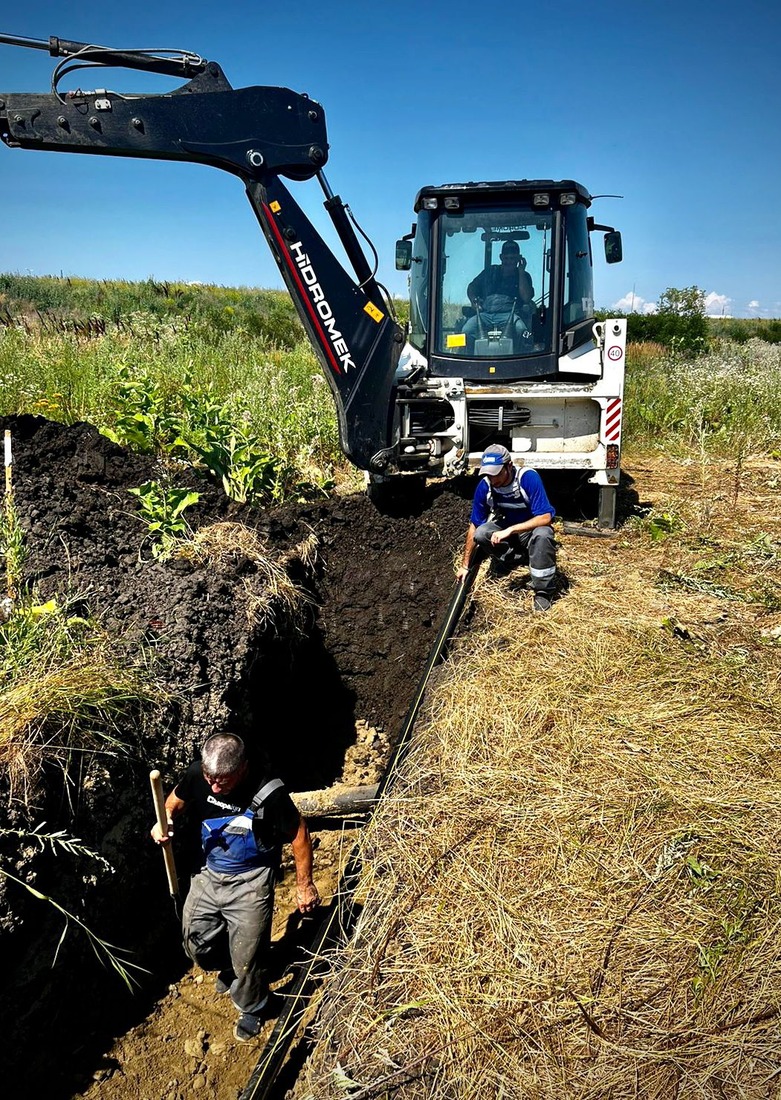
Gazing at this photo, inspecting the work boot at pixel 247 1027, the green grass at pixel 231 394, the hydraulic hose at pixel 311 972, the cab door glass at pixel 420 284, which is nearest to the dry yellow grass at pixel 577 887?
the hydraulic hose at pixel 311 972

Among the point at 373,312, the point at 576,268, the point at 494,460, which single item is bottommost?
the point at 494,460

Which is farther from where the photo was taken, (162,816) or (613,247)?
(613,247)

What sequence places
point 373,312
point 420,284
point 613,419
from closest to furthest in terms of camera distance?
point 373,312 < point 613,419 < point 420,284

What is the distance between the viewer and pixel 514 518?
617 centimetres

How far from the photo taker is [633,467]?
450 inches

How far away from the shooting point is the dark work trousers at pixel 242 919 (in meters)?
3.48

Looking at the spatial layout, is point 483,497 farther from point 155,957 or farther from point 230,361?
point 230,361

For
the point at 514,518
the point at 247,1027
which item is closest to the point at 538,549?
the point at 514,518

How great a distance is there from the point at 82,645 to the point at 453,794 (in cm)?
204

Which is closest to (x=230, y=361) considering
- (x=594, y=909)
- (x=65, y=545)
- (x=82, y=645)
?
(x=65, y=545)

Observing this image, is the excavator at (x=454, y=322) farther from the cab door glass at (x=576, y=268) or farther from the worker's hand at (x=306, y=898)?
the worker's hand at (x=306, y=898)

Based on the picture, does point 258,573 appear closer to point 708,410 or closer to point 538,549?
point 538,549

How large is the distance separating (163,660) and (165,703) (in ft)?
0.91

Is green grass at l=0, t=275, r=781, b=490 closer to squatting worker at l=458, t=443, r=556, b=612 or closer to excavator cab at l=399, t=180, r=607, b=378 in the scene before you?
excavator cab at l=399, t=180, r=607, b=378
